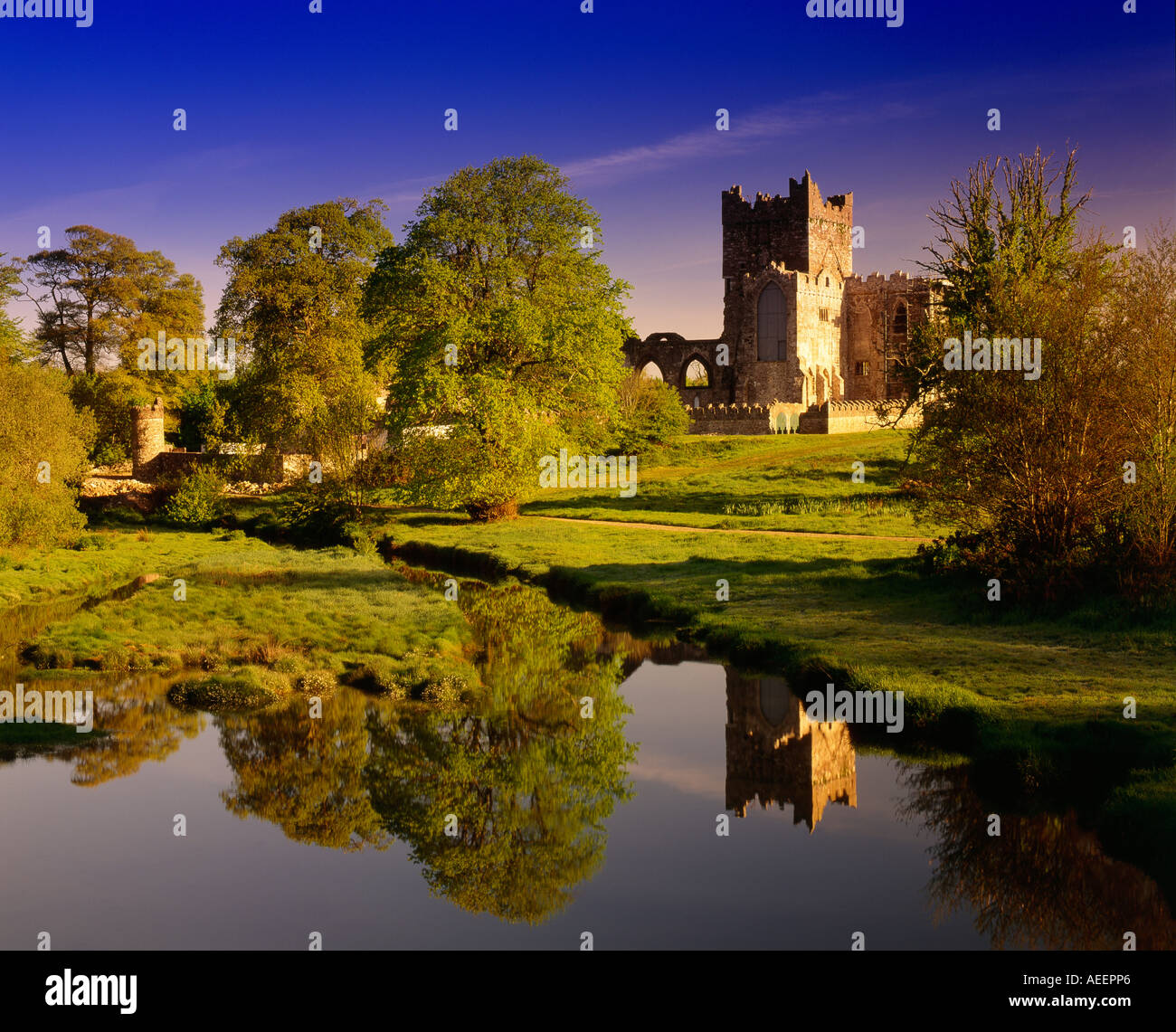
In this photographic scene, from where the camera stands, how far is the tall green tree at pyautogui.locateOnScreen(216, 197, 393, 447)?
172 ft

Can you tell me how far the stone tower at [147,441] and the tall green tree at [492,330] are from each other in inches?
654

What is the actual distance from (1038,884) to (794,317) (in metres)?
68.3

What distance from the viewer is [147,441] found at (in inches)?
2178

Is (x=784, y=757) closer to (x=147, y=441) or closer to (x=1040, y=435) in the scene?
(x=1040, y=435)

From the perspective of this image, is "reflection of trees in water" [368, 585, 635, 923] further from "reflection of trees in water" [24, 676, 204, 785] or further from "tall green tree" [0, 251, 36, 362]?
"tall green tree" [0, 251, 36, 362]

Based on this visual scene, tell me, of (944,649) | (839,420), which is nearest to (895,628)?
(944,649)

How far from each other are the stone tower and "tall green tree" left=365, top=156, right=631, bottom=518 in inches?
→ 654

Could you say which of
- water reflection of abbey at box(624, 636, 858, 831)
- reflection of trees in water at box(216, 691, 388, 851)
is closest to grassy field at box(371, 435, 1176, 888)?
water reflection of abbey at box(624, 636, 858, 831)

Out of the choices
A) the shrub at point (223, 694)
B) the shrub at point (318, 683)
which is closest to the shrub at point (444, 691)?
the shrub at point (318, 683)

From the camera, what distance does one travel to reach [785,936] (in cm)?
1241

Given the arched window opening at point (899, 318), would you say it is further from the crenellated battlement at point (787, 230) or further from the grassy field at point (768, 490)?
the grassy field at point (768, 490)

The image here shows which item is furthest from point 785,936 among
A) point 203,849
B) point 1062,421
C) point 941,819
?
point 1062,421

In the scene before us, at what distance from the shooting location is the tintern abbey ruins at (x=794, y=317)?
260 ft
